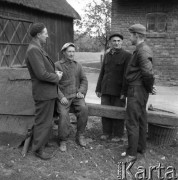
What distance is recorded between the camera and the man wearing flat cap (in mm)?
4141

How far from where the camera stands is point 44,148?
4242mm

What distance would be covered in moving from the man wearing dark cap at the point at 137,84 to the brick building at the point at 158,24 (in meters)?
7.14

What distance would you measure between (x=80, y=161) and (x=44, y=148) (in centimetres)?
68

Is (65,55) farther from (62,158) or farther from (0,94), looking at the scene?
(62,158)

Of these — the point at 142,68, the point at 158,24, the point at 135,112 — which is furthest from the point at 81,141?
the point at 158,24

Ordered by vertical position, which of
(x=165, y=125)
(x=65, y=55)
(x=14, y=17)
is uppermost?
(x=14, y=17)

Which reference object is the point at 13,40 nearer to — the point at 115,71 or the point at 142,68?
the point at 115,71

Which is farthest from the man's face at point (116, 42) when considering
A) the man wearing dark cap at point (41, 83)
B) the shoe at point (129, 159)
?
the shoe at point (129, 159)

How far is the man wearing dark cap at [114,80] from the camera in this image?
→ 174 inches

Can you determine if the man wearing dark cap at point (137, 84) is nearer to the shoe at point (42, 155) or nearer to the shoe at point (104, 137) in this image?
the shoe at point (104, 137)

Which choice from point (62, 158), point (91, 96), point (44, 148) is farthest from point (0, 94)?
point (91, 96)

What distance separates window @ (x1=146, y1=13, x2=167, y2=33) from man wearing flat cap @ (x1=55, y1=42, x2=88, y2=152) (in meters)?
7.01

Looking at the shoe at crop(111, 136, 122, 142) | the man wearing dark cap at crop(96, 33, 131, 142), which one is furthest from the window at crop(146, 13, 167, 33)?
the shoe at crop(111, 136, 122, 142)

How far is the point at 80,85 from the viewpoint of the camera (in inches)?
177
